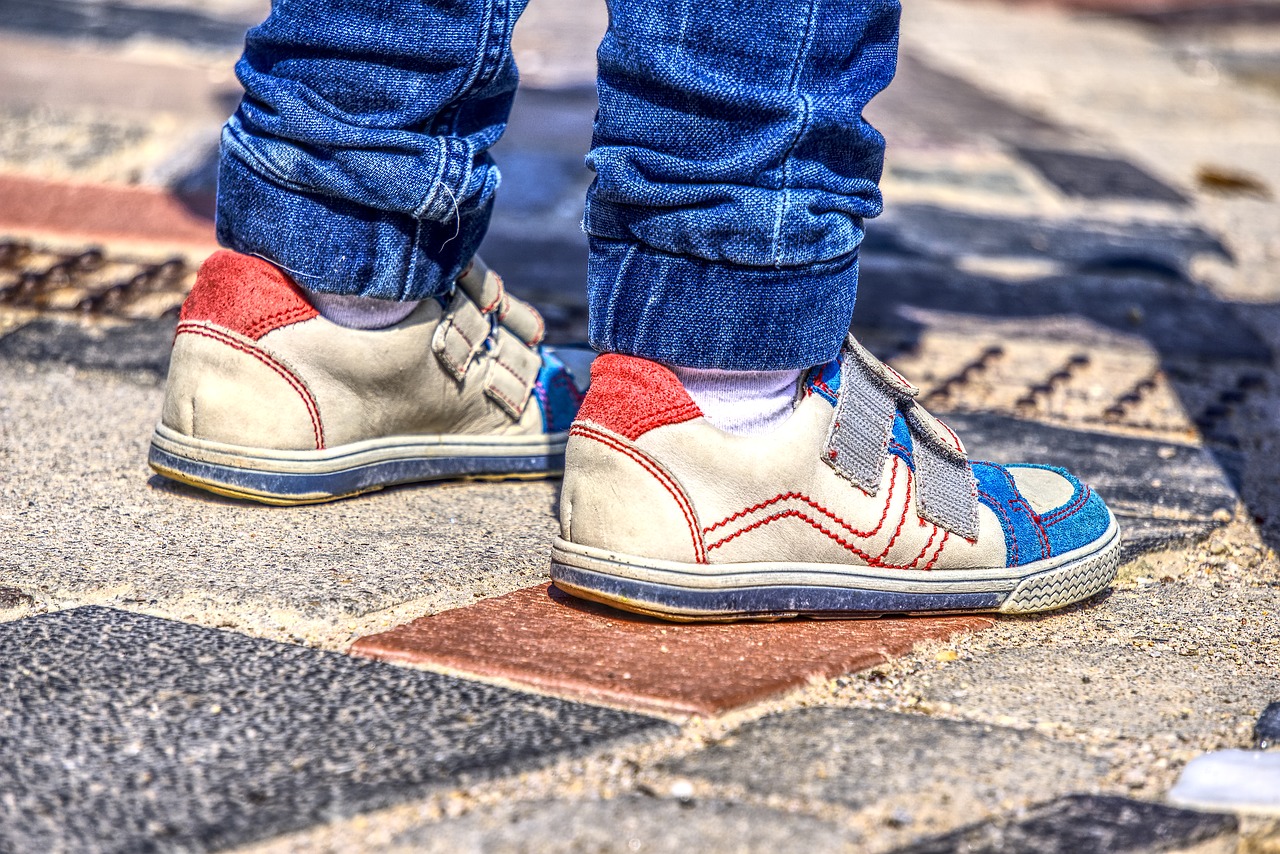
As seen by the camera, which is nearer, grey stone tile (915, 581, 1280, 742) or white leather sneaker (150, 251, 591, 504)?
grey stone tile (915, 581, 1280, 742)

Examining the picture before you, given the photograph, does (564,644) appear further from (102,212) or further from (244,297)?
(102,212)

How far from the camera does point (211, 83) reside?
382cm

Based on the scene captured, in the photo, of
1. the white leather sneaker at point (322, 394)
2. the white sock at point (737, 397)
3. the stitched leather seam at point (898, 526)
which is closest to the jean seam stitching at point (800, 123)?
the white sock at point (737, 397)

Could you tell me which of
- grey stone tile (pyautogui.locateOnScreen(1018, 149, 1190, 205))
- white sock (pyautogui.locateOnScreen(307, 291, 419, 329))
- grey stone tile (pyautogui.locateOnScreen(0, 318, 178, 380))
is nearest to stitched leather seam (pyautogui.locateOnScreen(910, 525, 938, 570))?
white sock (pyautogui.locateOnScreen(307, 291, 419, 329))

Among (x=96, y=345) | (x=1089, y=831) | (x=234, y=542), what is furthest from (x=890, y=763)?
(x=96, y=345)

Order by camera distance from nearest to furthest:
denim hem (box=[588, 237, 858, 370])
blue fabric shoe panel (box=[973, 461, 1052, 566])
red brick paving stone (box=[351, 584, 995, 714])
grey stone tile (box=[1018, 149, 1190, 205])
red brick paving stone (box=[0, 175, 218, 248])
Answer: red brick paving stone (box=[351, 584, 995, 714]) < denim hem (box=[588, 237, 858, 370]) < blue fabric shoe panel (box=[973, 461, 1052, 566]) < red brick paving stone (box=[0, 175, 218, 248]) < grey stone tile (box=[1018, 149, 1190, 205])

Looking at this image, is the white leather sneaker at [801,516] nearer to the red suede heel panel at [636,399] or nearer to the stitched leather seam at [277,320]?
the red suede heel panel at [636,399]

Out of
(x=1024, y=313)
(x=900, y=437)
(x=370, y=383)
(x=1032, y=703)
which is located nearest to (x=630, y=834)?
(x=1032, y=703)

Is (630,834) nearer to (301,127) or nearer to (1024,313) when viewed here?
(301,127)

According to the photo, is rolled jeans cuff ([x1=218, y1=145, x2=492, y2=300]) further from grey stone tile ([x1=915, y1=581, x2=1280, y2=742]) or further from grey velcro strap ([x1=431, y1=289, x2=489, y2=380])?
grey stone tile ([x1=915, y1=581, x2=1280, y2=742])

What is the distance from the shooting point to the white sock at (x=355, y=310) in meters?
1.42

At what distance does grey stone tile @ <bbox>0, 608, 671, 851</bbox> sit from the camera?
2.74 feet

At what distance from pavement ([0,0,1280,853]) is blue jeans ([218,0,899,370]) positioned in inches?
11.2

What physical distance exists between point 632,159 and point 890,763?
0.54 m
